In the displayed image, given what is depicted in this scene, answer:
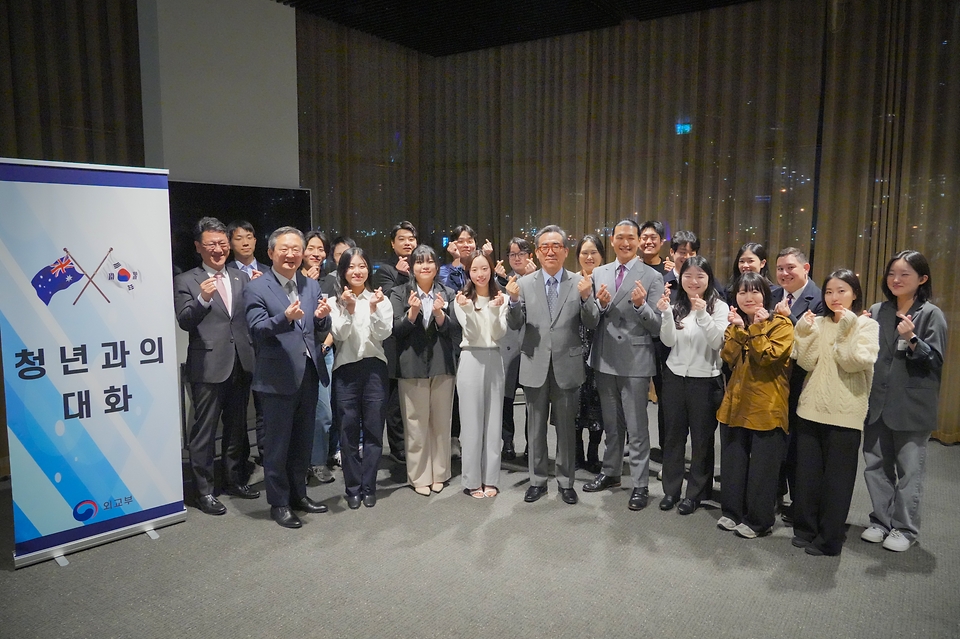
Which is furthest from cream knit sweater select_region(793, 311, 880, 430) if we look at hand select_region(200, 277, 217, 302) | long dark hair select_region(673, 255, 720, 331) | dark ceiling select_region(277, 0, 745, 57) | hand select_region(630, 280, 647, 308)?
dark ceiling select_region(277, 0, 745, 57)

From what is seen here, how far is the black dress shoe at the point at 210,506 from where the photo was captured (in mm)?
3773

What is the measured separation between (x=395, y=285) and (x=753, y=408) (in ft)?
7.44

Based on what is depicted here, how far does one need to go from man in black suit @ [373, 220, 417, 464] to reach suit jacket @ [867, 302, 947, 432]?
2661 mm

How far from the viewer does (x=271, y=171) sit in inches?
226

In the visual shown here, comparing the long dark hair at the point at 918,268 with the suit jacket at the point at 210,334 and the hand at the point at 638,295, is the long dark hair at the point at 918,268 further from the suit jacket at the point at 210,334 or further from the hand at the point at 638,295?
the suit jacket at the point at 210,334

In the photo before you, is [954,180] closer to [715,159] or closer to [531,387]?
[715,159]

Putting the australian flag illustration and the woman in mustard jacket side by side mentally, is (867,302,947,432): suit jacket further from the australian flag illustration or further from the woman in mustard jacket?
the australian flag illustration

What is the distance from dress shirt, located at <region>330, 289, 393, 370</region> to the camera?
12.1ft

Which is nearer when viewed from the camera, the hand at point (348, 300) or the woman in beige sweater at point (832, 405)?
the woman in beige sweater at point (832, 405)

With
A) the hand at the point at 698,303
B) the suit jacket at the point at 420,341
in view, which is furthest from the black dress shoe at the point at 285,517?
the hand at the point at 698,303

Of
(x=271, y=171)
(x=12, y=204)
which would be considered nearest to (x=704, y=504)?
(x=12, y=204)

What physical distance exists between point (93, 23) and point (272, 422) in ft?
11.6

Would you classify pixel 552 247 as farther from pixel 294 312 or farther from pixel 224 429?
pixel 224 429

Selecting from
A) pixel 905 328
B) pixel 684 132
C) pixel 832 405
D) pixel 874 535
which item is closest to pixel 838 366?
pixel 832 405
